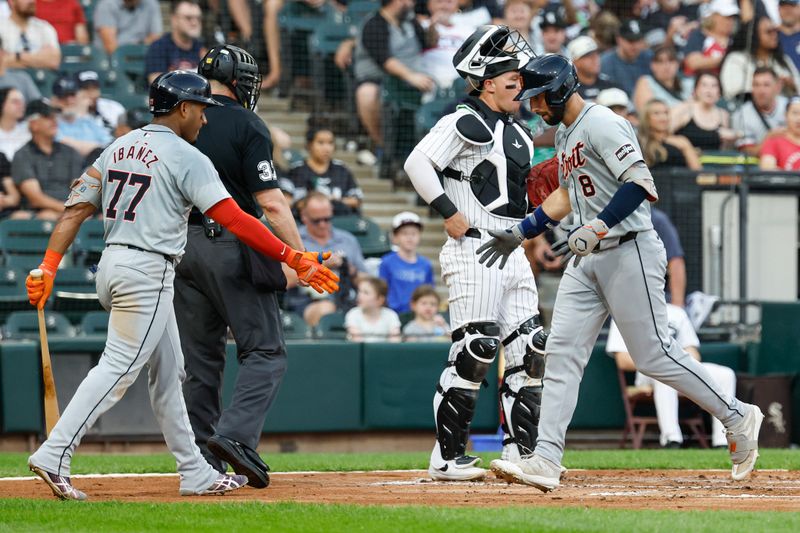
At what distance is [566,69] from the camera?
613 centimetres

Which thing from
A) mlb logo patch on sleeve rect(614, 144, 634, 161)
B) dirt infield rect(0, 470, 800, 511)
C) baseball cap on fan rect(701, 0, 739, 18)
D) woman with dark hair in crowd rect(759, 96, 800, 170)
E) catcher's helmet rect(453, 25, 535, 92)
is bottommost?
dirt infield rect(0, 470, 800, 511)

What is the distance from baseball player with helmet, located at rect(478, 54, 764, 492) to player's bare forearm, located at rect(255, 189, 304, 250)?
1223 mm

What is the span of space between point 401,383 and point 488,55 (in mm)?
4573

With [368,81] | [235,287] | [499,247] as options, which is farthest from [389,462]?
[368,81]

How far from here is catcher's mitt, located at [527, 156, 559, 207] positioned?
6.98 metres

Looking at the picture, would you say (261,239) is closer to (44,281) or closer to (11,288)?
(44,281)

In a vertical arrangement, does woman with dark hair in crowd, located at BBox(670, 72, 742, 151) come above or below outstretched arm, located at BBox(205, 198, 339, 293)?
above

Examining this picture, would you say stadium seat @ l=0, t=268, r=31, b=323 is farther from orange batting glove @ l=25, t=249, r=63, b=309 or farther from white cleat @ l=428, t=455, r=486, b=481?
white cleat @ l=428, t=455, r=486, b=481

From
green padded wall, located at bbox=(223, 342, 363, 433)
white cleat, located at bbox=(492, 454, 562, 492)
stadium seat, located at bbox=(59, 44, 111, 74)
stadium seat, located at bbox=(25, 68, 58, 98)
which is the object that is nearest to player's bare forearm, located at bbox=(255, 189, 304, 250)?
white cleat, located at bbox=(492, 454, 562, 492)

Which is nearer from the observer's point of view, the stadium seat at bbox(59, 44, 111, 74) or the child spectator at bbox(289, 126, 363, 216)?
the child spectator at bbox(289, 126, 363, 216)

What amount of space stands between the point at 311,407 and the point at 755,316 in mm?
4052

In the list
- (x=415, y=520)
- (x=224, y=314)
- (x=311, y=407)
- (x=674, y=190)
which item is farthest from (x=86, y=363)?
(x=415, y=520)

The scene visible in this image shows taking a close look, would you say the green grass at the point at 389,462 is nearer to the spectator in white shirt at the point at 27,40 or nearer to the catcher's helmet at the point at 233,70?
the catcher's helmet at the point at 233,70

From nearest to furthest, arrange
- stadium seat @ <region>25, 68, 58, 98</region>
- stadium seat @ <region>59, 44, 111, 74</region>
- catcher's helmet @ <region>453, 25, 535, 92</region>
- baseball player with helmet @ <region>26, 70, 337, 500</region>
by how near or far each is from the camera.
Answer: baseball player with helmet @ <region>26, 70, 337, 500</region>
catcher's helmet @ <region>453, 25, 535, 92</region>
stadium seat @ <region>25, 68, 58, 98</region>
stadium seat @ <region>59, 44, 111, 74</region>
